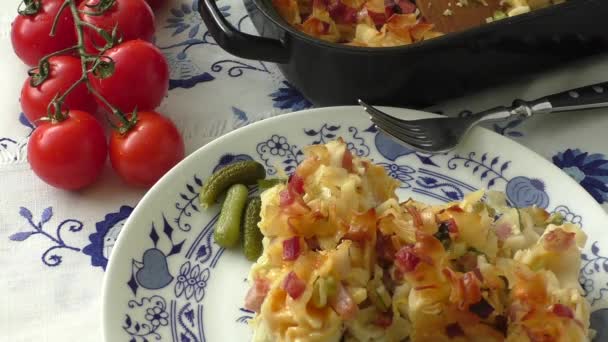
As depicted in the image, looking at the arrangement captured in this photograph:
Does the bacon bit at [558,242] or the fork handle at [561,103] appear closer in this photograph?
the bacon bit at [558,242]

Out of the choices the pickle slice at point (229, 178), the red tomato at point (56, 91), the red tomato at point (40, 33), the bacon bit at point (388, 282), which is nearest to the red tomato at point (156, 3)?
the red tomato at point (40, 33)

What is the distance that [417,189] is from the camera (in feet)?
5.39

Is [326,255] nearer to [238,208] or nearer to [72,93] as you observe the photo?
[238,208]

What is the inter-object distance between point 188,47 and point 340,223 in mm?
1029

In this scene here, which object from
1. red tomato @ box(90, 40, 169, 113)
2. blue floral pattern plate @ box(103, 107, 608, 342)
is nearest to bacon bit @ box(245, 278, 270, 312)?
blue floral pattern plate @ box(103, 107, 608, 342)

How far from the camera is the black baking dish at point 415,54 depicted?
1.63 metres

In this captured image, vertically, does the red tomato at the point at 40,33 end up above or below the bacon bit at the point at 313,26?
below

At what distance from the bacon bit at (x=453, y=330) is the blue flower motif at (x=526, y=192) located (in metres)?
0.48

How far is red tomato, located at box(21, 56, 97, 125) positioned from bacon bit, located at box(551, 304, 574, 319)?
49.0 inches

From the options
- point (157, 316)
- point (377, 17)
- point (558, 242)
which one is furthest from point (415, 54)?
point (157, 316)

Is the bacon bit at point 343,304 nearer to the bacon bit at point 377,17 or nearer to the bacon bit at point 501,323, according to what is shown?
the bacon bit at point 501,323

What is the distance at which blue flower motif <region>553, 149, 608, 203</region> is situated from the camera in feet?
5.60

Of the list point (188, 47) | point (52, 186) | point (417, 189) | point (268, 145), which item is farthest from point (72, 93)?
point (417, 189)

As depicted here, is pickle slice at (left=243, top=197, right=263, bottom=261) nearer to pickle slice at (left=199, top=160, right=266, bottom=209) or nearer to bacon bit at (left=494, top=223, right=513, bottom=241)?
pickle slice at (left=199, top=160, right=266, bottom=209)
